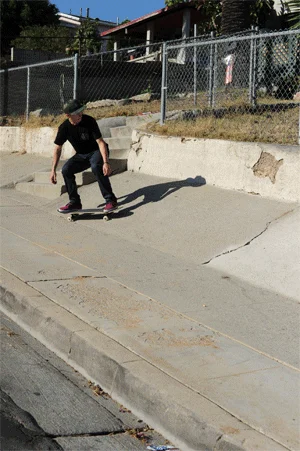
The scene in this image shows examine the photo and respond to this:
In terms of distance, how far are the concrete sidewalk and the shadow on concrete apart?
0.02m

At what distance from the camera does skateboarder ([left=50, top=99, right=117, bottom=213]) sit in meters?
9.01

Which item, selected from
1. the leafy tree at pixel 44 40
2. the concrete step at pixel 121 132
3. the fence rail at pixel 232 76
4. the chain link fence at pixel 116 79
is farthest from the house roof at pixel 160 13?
the concrete step at pixel 121 132

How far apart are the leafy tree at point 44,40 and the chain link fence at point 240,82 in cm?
2117

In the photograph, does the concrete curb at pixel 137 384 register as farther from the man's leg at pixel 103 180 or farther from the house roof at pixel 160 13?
the house roof at pixel 160 13

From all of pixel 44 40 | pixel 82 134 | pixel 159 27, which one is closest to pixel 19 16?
pixel 44 40

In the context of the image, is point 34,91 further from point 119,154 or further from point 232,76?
point 119,154

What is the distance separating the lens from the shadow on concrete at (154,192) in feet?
30.7

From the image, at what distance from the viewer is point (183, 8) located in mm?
31219

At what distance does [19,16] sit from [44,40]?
675 centimetres

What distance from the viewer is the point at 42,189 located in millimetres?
11125

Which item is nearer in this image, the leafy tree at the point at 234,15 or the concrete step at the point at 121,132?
the concrete step at the point at 121,132

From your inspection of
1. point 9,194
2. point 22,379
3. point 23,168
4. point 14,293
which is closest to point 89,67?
point 23,168

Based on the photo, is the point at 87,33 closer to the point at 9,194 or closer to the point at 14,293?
the point at 9,194

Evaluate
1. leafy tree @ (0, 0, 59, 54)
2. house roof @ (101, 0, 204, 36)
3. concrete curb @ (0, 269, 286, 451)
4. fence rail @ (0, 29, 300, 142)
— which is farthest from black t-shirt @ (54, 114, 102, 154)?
leafy tree @ (0, 0, 59, 54)
